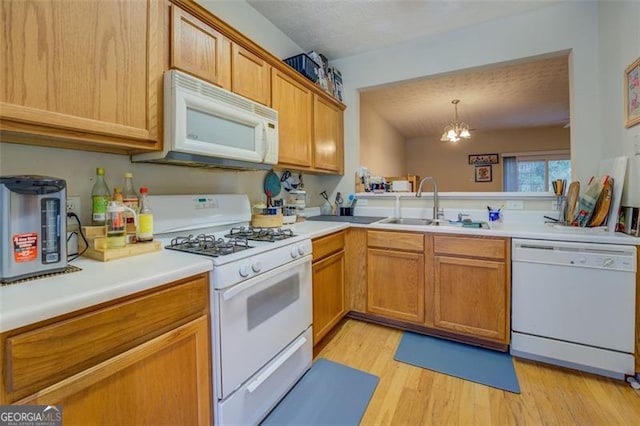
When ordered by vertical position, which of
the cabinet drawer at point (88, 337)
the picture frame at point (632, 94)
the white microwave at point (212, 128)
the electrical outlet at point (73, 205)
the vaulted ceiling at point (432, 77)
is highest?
the vaulted ceiling at point (432, 77)

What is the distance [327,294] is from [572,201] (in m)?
1.90

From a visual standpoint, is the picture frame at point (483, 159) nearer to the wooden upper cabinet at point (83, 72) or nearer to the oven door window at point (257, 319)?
the oven door window at point (257, 319)

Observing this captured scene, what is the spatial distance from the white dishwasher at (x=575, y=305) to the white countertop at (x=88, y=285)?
1.92m

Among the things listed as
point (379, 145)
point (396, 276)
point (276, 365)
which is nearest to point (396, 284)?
point (396, 276)

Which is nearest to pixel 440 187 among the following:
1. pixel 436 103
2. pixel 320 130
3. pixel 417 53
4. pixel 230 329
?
pixel 436 103

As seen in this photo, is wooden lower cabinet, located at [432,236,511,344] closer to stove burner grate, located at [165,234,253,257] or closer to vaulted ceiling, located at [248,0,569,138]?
stove burner grate, located at [165,234,253,257]

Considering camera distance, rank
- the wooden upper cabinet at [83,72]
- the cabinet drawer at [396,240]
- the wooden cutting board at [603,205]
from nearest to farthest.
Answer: the wooden upper cabinet at [83,72], the wooden cutting board at [603,205], the cabinet drawer at [396,240]

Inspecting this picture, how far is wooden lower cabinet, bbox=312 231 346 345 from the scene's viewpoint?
1904 mm

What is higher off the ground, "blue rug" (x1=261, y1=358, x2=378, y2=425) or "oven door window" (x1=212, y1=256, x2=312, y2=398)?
"oven door window" (x1=212, y1=256, x2=312, y2=398)

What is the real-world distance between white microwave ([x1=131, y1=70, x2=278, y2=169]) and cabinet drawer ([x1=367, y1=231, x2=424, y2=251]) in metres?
1.02

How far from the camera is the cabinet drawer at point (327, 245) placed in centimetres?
189

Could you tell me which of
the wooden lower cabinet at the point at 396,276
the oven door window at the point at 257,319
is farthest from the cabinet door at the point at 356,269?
the oven door window at the point at 257,319

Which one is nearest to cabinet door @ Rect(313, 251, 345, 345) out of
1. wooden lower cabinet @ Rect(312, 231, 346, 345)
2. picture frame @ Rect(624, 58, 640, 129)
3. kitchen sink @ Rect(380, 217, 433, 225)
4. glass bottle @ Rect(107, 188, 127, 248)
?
wooden lower cabinet @ Rect(312, 231, 346, 345)

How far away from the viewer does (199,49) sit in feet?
4.77
